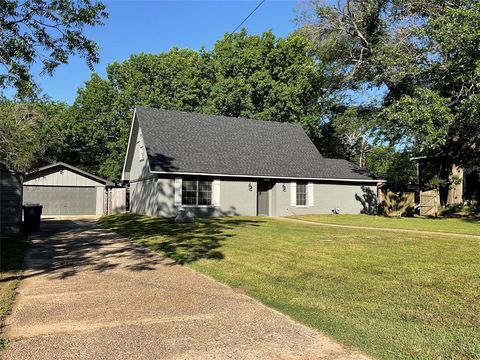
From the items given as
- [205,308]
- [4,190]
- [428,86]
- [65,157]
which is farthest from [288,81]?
[205,308]

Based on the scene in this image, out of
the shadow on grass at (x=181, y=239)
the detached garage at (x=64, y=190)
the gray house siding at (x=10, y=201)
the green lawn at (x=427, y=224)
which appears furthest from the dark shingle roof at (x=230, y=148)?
the detached garage at (x=64, y=190)

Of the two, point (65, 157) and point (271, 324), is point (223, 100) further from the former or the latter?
point (271, 324)

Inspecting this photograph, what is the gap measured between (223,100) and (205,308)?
32230 mm

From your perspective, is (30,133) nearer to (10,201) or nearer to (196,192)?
(196,192)

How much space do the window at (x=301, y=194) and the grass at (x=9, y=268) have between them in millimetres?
15629

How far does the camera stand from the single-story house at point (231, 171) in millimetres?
22469

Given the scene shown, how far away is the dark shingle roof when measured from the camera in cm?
2300

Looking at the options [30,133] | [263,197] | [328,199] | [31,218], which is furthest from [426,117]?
[30,133]

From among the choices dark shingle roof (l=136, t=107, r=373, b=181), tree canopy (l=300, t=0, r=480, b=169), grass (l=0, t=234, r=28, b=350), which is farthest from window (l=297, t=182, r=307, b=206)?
grass (l=0, t=234, r=28, b=350)

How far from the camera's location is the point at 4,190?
14656 millimetres

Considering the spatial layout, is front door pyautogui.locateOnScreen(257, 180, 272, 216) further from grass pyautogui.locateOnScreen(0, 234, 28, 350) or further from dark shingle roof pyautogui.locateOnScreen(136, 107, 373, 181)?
grass pyautogui.locateOnScreen(0, 234, 28, 350)

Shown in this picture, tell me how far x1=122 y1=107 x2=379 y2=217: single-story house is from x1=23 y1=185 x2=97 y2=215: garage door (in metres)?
3.38

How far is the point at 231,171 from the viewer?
23.5 m

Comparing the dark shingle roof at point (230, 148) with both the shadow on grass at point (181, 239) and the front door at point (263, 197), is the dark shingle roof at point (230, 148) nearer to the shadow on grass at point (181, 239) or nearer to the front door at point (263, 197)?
the front door at point (263, 197)
